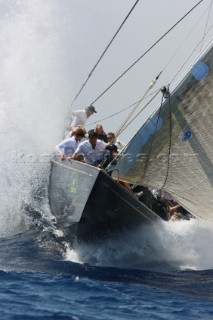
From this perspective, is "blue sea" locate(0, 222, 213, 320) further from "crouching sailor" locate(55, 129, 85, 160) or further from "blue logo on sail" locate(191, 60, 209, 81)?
"blue logo on sail" locate(191, 60, 209, 81)

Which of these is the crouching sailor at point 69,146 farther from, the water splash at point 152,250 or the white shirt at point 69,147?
the water splash at point 152,250

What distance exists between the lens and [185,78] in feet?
33.6

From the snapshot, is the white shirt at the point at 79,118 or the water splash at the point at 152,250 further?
the white shirt at the point at 79,118

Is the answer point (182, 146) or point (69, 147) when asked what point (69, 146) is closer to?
point (69, 147)

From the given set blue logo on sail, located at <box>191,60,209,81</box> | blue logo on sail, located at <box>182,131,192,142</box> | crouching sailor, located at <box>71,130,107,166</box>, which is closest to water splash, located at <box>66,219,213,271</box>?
crouching sailor, located at <box>71,130,107,166</box>

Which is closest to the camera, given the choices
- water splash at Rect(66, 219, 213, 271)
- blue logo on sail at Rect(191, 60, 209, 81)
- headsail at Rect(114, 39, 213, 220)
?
blue logo on sail at Rect(191, 60, 209, 81)

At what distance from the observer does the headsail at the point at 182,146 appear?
10.3 meters

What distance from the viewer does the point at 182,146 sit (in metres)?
10.7

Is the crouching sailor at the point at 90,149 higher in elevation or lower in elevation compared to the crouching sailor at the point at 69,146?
lower

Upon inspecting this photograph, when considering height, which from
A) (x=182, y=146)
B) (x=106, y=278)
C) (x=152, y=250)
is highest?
(x=182, y=146)

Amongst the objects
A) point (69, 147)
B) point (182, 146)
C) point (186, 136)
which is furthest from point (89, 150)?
point (186, 136)

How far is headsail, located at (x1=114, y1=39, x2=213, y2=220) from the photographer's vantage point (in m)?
10.3

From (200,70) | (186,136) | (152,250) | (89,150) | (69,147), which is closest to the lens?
(200,70)

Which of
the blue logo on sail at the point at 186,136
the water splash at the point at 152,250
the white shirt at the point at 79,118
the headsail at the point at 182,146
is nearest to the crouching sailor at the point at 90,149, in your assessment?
the headsail at the point at 182,146
